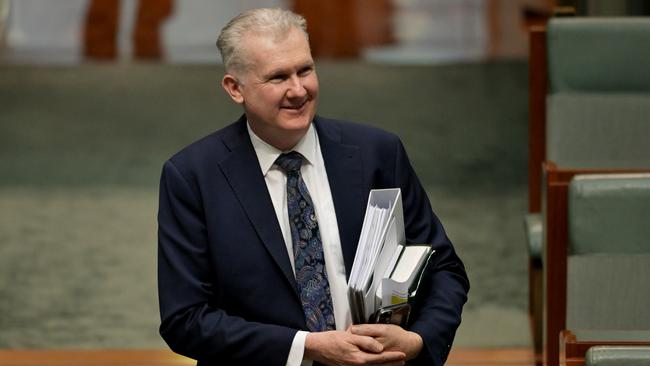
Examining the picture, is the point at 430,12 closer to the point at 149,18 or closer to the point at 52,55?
the point at 149,18

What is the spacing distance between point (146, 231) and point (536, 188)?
5.61ft

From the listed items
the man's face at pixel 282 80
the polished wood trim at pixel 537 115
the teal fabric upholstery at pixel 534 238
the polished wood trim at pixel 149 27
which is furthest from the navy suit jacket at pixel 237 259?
the polished wood trim at pixel 149 27

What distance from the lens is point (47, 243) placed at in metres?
4.85

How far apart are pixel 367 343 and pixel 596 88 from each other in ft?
5.78

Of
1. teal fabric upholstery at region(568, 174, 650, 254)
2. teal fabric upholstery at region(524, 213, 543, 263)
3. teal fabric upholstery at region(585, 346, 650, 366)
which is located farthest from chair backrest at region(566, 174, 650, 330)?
teal fabric upholstery at region(524, 213, 543, 263)

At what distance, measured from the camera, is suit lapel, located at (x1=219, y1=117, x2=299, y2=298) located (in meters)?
2.12

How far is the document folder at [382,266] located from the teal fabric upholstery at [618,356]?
1.13 ft

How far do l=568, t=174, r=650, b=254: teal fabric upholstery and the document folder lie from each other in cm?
57

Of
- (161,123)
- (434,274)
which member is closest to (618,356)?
(434,274)

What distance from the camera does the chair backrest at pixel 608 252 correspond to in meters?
2.56

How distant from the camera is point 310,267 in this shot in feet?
7.01

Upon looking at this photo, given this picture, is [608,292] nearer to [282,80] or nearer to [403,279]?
[403,279]

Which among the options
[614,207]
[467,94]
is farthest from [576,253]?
[467,94]

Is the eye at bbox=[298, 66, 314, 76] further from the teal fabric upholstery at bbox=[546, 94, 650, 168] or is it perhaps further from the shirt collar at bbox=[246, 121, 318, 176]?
the teal fabric upholstery at bbox=[546, 94, 650, 168]
